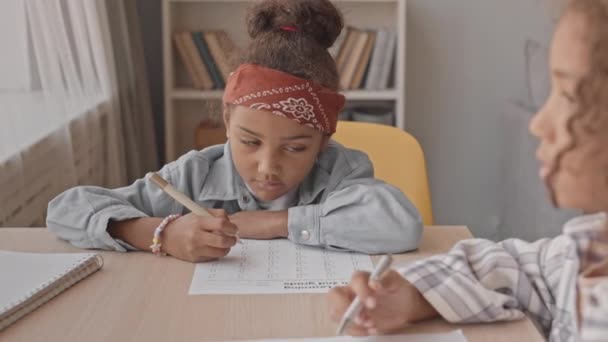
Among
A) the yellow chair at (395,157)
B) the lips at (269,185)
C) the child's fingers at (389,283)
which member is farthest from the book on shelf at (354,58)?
the child's fingers at (389,283)

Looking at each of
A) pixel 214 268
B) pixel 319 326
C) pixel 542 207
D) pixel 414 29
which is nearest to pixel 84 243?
pixel 214 268

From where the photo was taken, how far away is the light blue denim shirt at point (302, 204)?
4.01 ft

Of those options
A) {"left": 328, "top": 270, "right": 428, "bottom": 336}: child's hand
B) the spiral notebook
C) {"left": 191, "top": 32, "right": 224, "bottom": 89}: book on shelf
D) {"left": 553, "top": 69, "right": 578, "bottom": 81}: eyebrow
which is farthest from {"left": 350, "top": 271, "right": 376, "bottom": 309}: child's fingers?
{"left": 191, "top": 32, "right": 224, "bottom": 89}: book on shelf

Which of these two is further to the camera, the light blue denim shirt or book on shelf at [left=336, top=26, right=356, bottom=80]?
book on shelf at [left=336, top=26, right=356, bottom=80]

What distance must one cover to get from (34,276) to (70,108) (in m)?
1.27

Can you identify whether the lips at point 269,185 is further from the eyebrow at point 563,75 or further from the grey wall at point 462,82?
the grey wall at point 462,82

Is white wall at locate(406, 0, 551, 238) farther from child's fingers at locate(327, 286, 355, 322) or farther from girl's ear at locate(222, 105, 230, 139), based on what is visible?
child's fingers at locate(327, 286, 355, 322)

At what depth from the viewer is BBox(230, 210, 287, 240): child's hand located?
4.20 ft

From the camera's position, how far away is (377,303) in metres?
0.89

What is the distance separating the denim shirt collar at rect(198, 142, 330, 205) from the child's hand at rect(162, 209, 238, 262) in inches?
7.6

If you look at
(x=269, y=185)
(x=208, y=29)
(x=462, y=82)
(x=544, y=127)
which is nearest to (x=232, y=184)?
(x=269, y=185)

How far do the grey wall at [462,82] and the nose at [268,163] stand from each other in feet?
7.41

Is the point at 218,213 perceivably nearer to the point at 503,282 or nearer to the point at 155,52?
the point at 503,282

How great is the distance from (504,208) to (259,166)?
234cm
